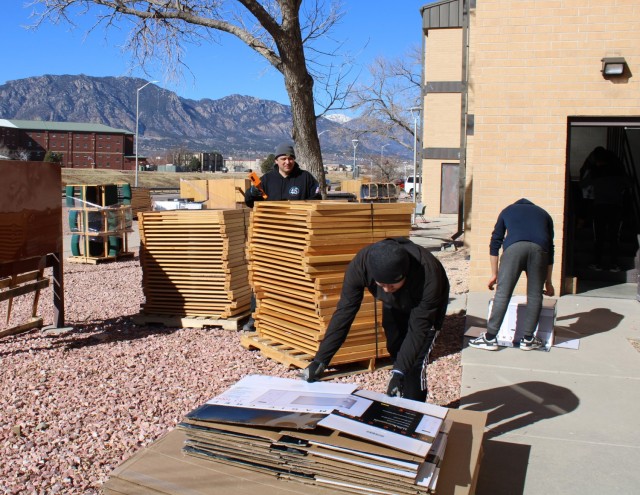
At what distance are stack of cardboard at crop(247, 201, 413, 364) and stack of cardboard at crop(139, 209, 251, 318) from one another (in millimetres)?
1373

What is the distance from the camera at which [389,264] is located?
13.3ft

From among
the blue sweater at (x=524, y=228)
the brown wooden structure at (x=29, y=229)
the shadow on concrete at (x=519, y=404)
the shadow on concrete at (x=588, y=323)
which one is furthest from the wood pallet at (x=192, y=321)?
the shadow on concrete at (x=588, y=323)

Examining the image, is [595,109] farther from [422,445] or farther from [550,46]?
[422,445]

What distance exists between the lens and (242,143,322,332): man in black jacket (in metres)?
7.98

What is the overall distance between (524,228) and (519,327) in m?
1.33

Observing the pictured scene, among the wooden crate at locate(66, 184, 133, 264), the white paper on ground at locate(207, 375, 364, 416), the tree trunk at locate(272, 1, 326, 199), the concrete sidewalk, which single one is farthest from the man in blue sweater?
the wooden crate at locate(66, 184, 133, 264)

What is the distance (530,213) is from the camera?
7.21 meters

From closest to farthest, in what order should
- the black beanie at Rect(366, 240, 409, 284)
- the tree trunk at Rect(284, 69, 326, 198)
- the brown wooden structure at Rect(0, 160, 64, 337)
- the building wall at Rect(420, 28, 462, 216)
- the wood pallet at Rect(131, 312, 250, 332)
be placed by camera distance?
1. the black beanie at Rect(366, 240, 409, 284)
2. the brown wooden structure at Rect(0, 160, 64, 337)
3. the wood pallet at Rect(131, 312, 250, 332)
4. the tree trunk at Rect(284, 69, 326, 198)
5. the building wall at Rect(420, 28, 462, 216)

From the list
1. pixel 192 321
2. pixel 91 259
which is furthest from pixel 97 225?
pixel 192 321

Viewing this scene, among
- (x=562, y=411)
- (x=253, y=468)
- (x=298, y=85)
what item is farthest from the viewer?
(x=298, y=85)

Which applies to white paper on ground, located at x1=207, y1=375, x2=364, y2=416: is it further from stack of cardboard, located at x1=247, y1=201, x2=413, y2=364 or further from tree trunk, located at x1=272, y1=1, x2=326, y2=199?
tree trunk, located at x1=272, y1=1, x2=326, y2=199

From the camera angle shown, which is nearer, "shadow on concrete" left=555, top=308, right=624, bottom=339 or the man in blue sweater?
the man in blue sweater

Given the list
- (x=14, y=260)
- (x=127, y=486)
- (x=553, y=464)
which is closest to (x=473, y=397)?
(x=553, y=464)

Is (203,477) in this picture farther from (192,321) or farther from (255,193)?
(192,321)
